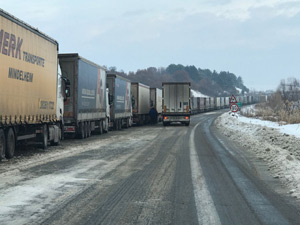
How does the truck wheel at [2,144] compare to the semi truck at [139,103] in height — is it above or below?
below

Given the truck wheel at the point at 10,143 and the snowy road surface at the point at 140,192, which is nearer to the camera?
the snowy road surface at the point at 140,192

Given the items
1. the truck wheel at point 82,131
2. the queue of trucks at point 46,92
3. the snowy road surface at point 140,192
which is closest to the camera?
the snowy road surface at point 140,192

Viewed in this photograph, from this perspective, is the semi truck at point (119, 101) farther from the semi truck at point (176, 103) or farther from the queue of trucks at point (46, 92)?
the semi truck at point (176, 103)

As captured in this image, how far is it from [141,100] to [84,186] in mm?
31603

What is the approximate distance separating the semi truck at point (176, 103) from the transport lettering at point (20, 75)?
22766mm

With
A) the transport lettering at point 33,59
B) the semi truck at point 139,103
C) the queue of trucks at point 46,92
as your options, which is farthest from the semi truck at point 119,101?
the transport lettering at point 33,59

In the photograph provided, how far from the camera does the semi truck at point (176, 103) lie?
Result: 116ft

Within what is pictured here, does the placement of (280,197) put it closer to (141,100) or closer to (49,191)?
(49,191)

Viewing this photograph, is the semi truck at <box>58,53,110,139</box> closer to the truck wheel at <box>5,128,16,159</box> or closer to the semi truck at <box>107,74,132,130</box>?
the semi truck at <box>107,74,132,130</box>

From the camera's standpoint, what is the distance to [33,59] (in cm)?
1334

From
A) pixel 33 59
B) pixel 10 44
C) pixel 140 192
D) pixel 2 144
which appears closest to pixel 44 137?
pixel 33 59

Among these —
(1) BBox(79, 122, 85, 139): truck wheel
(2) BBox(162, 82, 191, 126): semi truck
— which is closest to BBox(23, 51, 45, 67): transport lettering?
(1) BBox(79, 122, 85, 139): truck wheel

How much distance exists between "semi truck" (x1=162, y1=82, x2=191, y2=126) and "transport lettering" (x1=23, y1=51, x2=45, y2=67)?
21.6 m

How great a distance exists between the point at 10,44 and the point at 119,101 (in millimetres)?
18750
